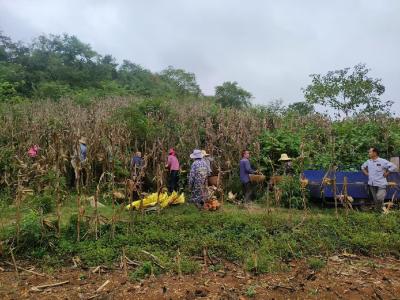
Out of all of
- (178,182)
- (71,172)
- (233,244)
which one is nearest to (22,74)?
(71,172)

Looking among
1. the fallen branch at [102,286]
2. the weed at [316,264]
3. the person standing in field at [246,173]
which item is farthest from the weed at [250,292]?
the person standing in field at [246,173]

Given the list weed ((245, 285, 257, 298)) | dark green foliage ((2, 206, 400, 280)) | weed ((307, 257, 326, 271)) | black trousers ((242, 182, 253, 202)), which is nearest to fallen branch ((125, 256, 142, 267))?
dark green foliage ((2, 206, 400, 280))

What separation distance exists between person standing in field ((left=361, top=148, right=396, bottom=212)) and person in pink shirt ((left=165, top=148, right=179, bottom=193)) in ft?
13.4

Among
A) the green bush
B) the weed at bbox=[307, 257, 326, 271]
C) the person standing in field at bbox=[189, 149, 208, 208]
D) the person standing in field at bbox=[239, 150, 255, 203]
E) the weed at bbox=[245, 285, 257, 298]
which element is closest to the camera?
the weed at bbox=[245, 285, 257, 298]

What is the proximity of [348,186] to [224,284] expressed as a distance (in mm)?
4544

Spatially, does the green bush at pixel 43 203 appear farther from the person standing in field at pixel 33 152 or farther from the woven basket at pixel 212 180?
the woven basket at pixel 212 180

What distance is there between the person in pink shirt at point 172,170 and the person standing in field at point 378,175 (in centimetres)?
408

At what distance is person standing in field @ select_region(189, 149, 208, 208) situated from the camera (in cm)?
814

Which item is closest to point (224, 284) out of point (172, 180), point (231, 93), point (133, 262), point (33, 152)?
point (133, 262)

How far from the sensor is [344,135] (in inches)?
417

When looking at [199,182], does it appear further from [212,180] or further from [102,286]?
[102,286]

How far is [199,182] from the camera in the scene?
8180mm

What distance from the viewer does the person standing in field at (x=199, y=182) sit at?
8.14m

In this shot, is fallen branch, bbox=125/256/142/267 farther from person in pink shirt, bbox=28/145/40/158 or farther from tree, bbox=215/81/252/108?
tree, bbox=215/81/252/108
